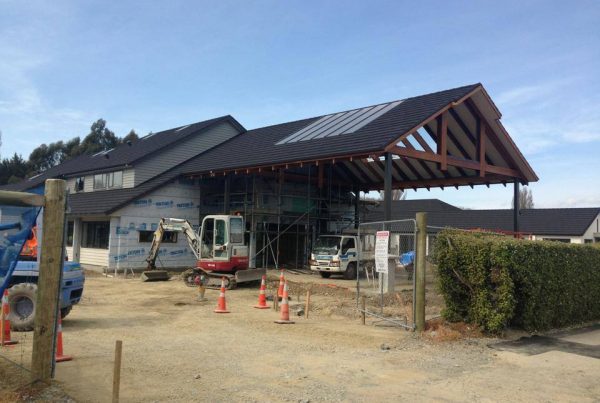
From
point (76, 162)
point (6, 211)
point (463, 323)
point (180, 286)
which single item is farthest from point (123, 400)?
point (76, 162)

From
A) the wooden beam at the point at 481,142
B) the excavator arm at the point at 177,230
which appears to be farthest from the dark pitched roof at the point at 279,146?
the excavator arm at the point at 177,230

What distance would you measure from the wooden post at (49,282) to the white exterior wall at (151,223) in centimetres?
1947

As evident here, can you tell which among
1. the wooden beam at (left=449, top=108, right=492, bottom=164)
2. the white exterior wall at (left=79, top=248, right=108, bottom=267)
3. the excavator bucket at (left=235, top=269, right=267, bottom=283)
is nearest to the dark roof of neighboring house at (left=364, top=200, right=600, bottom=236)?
the wooden beam at (left=449, top=108, right=492, bottom=164)

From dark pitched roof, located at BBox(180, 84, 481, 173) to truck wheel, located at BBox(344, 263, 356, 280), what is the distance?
19.0ft

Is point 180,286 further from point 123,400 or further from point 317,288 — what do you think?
point 123,400

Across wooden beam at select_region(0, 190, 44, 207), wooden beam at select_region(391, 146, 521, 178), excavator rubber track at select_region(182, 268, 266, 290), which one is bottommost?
excavator rubber track at select_region(182, 268, 266, 290)

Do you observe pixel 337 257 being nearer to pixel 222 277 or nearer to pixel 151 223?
pixel 222 277

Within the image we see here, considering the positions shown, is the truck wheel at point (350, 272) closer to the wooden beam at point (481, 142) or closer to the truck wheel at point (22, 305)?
the wooden beam at point (481, 142)

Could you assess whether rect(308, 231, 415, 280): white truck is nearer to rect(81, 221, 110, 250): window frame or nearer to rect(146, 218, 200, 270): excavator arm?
rect(146, 218, 200, 270): excavator arm

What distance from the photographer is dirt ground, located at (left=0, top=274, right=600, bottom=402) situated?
641 cm

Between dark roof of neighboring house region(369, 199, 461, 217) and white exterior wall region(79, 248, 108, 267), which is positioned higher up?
dark roof of neighboring house region(369, 199, 461, 217)

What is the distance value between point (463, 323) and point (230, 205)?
59.9ft

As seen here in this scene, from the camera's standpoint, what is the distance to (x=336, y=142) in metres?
21.2

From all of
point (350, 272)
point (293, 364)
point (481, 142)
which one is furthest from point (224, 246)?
point (293, 364)
